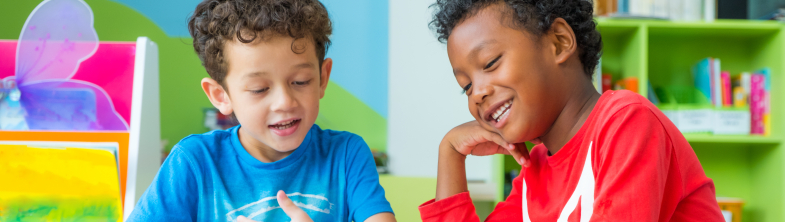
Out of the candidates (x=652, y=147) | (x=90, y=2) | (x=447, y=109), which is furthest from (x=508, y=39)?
(x=90, y=2)

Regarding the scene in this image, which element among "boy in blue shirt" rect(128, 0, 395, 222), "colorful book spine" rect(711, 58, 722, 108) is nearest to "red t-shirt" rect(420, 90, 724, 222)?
"boy in blue shirt" rect(128, 0, 395, 222)

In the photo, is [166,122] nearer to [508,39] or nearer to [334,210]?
[334,210]

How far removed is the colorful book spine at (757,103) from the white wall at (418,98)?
3.61ft

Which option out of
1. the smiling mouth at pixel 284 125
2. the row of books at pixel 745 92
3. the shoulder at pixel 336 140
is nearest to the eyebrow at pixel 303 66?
the smiling mouth at pixel 284 125

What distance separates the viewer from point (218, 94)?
2.95 ft

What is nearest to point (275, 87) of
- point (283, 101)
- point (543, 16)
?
point (283, 101)

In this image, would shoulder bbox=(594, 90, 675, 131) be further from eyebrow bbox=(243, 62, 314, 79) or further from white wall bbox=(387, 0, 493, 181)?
white wall bbox=(387, 0, 493, 181)

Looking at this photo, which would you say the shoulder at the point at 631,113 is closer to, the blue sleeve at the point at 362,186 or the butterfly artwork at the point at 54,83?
the blue sleeve at the point at 362,186

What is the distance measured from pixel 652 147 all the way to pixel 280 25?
1.95ft

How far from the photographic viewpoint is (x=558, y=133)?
2.62 ft

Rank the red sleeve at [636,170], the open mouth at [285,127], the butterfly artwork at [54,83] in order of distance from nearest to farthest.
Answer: the red sleeve at [636,170] < the open mouth at [285,127] < the butterfly artwork at [54,83]

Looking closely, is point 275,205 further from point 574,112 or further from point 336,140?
point 574,112

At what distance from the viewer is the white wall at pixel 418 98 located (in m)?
2.22

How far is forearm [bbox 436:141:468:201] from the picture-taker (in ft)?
3.18
